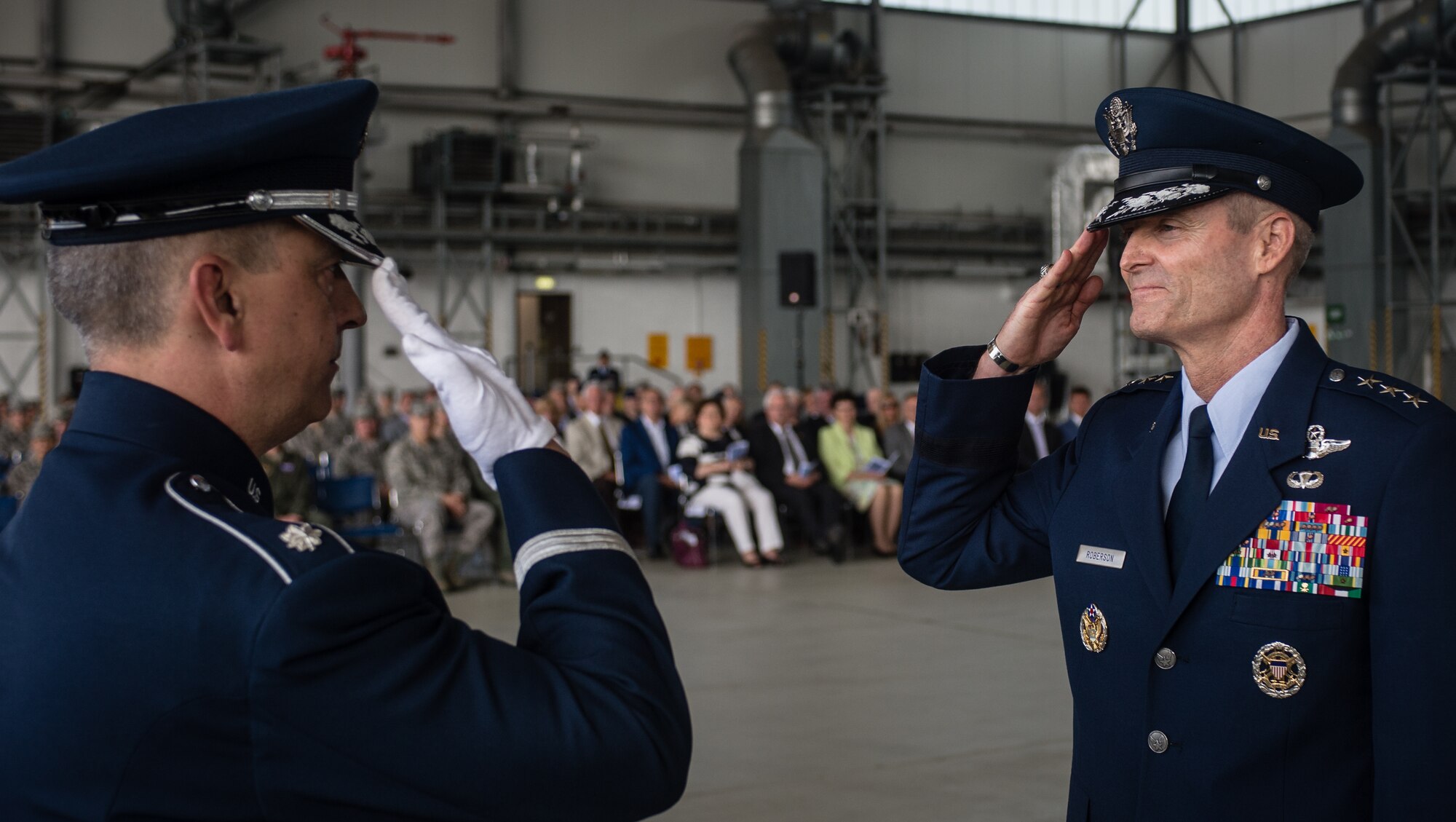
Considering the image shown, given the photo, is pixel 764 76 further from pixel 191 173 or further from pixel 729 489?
pixel 191 173

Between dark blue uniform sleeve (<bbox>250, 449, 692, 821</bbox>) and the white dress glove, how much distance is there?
0.20m

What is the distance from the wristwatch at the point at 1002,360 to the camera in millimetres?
1815

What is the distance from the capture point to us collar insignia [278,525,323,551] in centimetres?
100

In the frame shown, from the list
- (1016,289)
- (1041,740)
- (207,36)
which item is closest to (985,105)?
(1016,289)

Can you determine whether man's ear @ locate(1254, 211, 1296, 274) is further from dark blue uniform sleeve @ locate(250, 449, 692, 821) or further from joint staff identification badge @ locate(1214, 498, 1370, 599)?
dark blue uniform sleeve @ locate(250, 449, 692, 821)

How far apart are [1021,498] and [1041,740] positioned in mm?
2992

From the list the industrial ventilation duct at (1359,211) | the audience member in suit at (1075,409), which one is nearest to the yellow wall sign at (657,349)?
the audience member in suit at (1075,409)

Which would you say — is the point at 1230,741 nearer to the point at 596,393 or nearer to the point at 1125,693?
the point at 1125,693

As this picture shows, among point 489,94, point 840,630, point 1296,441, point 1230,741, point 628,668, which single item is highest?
point 489,94

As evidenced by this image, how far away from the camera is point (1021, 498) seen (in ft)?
6.20

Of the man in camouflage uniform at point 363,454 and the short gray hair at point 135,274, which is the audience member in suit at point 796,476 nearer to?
the man in camouflage uniform at point 363,454

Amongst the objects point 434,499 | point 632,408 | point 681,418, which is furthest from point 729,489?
point 434,499

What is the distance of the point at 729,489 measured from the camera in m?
9.84

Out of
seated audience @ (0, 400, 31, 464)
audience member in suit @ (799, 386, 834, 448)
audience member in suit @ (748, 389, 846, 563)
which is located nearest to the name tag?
audience member in suit @ (748, 389, 846, 563)
